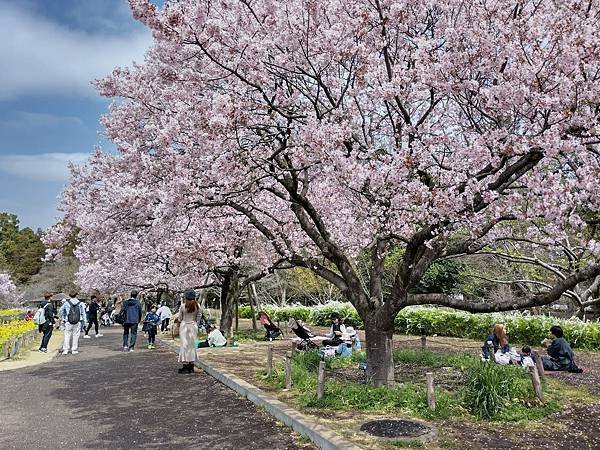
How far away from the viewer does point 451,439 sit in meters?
5.44

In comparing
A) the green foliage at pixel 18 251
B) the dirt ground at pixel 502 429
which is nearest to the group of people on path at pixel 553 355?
the dirt ground at pixel 502 429

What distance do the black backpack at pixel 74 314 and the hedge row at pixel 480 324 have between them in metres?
12.0

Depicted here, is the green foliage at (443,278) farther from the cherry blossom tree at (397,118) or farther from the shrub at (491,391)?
the shrub at (491,391)

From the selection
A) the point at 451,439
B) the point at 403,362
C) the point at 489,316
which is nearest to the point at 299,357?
the point at 403,362

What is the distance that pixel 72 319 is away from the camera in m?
14.8

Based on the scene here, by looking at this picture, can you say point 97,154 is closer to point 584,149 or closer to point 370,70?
point 370,70

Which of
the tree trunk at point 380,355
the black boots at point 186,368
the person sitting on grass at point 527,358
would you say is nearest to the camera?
the tree trunk at point 380,355

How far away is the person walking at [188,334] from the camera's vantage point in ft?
35.0

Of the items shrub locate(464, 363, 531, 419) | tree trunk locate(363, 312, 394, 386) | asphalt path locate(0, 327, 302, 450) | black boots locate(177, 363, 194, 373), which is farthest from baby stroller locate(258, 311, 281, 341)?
shrub locate(464, 363, 531, 419)

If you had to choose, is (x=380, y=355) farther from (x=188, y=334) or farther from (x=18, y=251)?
(x=18, y=251)

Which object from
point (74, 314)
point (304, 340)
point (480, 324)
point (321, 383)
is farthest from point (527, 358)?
point (74, 314)

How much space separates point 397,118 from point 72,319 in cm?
1138

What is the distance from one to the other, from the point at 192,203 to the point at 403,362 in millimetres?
5919

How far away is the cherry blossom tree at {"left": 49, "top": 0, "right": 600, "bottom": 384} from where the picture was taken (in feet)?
19.8
